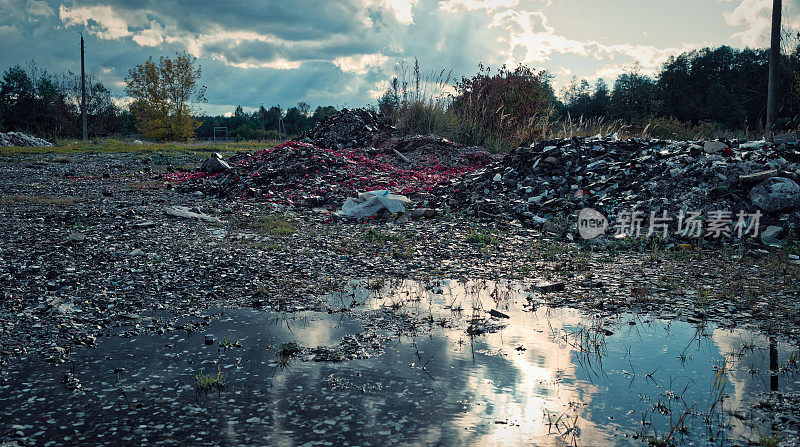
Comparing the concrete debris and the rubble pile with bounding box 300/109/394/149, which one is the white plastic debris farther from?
the rubble pile with bounding box 300/109/394/149

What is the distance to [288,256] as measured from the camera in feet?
18.3

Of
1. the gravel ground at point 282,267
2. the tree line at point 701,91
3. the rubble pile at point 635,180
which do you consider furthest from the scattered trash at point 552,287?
the tree line at point 701,91

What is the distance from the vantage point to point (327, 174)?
34.9 feet

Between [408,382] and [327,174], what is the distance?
27.1 ft

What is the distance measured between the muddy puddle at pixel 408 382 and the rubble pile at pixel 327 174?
229 inches

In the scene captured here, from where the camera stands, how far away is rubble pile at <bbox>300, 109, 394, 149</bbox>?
1508cm

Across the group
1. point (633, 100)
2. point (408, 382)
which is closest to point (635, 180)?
point (408, 382)

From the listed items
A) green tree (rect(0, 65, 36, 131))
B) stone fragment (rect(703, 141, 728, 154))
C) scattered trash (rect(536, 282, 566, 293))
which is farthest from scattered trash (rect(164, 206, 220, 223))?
green tree (rect(0, 65, 36, 131))

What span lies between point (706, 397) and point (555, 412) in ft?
2.88

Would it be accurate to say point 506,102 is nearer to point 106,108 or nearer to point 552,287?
point 552,287

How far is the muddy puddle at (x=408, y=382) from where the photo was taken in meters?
2.31

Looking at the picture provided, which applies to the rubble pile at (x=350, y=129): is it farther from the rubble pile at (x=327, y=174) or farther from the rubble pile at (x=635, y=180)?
the rubble pile at (x=635, y=180)

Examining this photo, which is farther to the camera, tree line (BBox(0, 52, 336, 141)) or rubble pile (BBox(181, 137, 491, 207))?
tree line (BBox(0, 52, 336, 141))

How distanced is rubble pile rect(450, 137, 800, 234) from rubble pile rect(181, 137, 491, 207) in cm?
159
